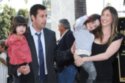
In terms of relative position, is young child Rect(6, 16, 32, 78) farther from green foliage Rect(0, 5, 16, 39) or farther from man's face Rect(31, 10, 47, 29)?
green foliage Rect(0, 5, 16, 39)

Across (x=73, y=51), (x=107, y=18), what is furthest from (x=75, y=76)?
(x=107, y=18)

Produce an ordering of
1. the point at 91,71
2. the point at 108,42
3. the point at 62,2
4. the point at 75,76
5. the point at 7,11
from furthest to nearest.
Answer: the point at 7,11, the point at 62,2, the point at 75,76, the point at 91,71, the point at 108,42

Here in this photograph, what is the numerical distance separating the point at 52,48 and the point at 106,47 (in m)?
0.69

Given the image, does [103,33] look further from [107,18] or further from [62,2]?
[62,2]

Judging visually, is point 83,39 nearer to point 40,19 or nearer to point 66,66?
point 40,19

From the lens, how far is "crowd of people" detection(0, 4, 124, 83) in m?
4.59

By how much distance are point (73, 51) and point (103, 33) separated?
19.5 inches

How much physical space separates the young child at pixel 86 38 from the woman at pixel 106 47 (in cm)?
20

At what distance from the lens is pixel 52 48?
190 inches

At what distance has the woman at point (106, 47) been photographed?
4.54m

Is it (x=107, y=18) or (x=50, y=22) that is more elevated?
(x=107, y=18)

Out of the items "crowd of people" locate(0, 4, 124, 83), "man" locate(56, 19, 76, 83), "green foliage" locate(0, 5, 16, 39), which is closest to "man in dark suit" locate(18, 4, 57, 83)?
"crowd of people" locate(0, 4, 124, 83)

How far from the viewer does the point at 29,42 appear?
477 centimetres

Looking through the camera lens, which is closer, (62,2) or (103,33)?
(103,33)
